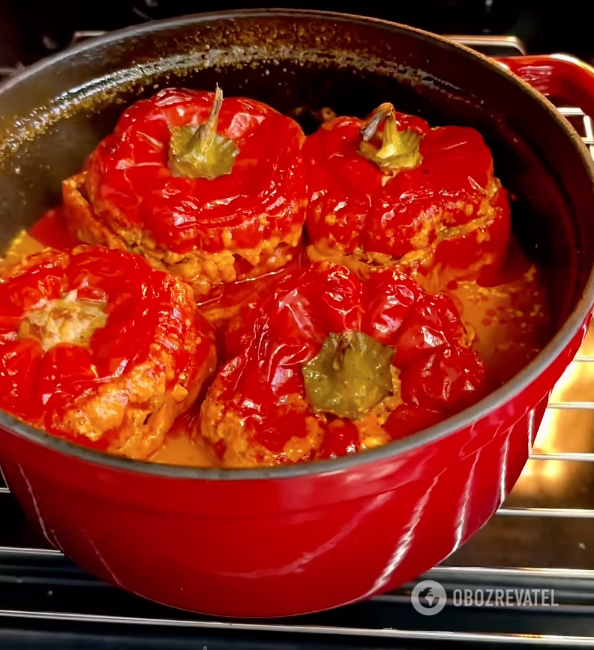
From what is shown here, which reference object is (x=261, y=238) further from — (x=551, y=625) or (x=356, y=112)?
(x=551, y=625)

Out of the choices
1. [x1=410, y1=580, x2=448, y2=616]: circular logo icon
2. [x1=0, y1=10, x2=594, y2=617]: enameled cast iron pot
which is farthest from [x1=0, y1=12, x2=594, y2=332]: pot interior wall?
[x1=410, y1=580, x2=448, y2=616]: circular logo icon

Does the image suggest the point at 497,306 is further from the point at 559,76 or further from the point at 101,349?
the point at 101,349

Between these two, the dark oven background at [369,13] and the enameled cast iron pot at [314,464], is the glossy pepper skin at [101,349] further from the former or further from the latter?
the dark oven background at [369,13]

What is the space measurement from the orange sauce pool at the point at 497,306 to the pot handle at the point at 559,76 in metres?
0.25

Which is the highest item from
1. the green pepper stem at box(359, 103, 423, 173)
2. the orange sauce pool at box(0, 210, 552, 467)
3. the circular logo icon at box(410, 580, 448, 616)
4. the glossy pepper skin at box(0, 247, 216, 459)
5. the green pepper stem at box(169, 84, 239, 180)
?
the green pepper stem at box(169, 84, 239, 180)

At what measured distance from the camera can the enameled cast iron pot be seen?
0.74m

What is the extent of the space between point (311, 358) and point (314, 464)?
0.94 feet

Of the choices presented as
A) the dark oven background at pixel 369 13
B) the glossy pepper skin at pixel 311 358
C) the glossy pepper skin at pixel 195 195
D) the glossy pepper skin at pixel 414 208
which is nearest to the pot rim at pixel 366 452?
the glossy pepper skin at pixel 311 358

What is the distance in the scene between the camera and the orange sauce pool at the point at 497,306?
3.78 ft

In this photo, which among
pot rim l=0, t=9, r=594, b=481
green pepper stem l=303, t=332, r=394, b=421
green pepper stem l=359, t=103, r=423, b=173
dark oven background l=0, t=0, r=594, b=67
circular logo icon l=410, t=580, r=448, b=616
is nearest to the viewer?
pot rim l=0, t=9, r=594, b=481

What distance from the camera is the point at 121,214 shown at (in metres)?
1.15

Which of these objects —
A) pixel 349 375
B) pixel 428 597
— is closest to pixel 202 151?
pixel 349 375

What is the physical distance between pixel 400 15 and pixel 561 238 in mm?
752

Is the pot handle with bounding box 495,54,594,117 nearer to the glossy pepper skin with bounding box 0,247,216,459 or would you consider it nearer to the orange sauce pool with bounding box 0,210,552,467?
the orange sauce pool with bounding box 0,210,552,467
